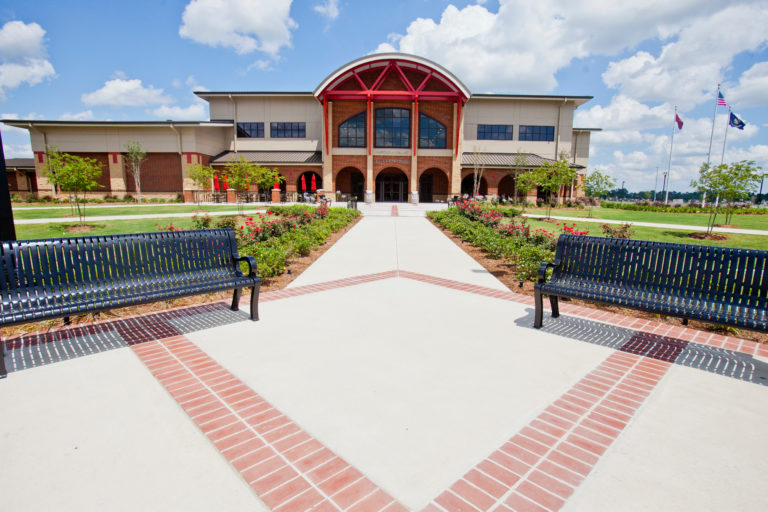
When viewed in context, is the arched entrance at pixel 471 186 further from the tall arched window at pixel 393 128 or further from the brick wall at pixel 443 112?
the tall arched window at pixel 393 128

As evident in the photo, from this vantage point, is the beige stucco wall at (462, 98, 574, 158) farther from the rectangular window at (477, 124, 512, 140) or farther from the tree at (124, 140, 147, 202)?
the tree at (124, 140, 147, 202)

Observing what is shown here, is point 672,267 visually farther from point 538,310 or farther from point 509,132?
point 509,132

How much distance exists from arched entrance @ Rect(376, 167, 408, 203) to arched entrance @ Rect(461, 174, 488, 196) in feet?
19.1

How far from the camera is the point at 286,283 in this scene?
22.6 feet

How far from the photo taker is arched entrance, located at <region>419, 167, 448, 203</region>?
38.0 m

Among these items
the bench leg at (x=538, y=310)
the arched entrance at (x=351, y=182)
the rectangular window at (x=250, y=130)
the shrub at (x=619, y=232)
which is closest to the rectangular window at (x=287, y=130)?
the rectangular window at (x=250, y=130)

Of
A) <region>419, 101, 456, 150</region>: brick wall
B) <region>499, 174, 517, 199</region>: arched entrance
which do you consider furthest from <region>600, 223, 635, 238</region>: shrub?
<region>499, 174, 517, 199</region>: arched entrance

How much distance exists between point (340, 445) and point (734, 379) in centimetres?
355

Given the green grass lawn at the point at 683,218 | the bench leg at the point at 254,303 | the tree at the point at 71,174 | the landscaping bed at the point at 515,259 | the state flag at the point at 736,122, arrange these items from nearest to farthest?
1. the bench leg at the point at 254,303
2. the landscaping bed at the point at 515,259
3. the tree at the point at 71,174
4. the green grass lawn at the point at 683,218
5. the state flag at the point at 736,122

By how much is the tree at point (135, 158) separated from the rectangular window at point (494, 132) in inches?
1171

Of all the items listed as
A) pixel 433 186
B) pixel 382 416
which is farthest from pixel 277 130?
pixel 382 416

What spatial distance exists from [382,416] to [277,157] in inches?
1393

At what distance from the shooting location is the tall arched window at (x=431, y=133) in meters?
34.7

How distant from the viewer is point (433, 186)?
38812 mm
